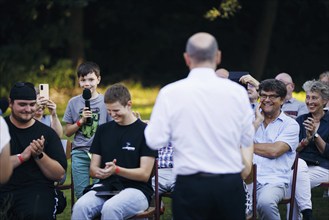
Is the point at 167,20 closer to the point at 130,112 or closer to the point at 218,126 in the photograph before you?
the point at 130,112

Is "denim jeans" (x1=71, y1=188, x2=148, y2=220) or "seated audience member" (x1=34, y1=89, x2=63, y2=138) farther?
"seated audience member" (x1=34, y1=89, x2=63, y2=138)

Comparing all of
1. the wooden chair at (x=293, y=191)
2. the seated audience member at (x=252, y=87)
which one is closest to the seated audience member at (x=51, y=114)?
the seated audience member at (x=252, y=87)

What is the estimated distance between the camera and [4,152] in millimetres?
5688

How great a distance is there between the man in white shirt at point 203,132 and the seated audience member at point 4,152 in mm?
1050

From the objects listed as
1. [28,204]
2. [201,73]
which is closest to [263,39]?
[28,204]

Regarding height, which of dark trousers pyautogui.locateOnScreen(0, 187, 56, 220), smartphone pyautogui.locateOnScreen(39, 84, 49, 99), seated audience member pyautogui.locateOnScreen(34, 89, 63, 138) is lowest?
dark trousers pyautogui.locateOnScreen(0, 187, 56, 220)

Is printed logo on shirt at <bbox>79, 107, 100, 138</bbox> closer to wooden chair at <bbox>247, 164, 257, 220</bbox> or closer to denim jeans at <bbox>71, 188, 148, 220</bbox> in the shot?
denim jeans at <bbox>71, 188, 148, 220</bbox>

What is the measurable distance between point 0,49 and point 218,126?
16.6 metres

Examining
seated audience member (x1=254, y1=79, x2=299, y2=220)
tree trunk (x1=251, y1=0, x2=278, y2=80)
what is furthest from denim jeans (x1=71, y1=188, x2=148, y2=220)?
tree trunk (x1=251, y1=0, x2=278, y2=80)

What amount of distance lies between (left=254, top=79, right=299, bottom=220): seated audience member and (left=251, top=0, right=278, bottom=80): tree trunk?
1573 cm

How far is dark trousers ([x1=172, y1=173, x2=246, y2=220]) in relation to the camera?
5238 millimetres

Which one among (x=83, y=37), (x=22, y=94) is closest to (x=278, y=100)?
(x=22, y=94)

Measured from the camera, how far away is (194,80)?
17.2 ft

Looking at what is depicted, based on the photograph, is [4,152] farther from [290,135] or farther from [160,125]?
[290,135]
